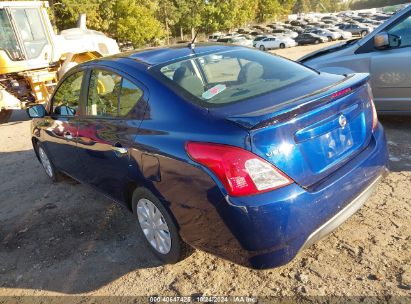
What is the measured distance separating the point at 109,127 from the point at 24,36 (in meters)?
9.20

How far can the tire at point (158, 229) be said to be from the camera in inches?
110

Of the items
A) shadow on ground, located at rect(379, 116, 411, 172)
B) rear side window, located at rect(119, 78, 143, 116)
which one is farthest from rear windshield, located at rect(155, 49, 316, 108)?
shadow on ground, located at rect(379, 116, 411, 172)

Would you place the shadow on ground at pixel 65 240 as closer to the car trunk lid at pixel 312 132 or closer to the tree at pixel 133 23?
the car trunk lid at pixel 312 132

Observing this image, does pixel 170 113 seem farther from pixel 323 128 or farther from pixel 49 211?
pixel 49 211

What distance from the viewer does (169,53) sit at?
3352 mm

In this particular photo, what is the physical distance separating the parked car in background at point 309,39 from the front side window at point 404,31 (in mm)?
34898

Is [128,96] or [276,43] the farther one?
[276,43]

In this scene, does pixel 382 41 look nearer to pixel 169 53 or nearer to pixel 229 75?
pixel 229 75

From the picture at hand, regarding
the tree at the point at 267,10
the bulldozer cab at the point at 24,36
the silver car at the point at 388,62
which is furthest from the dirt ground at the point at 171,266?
the tree at the point at 267,10

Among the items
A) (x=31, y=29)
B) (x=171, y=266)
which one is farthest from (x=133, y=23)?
(x=171, y=266)

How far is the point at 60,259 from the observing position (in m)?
3.37

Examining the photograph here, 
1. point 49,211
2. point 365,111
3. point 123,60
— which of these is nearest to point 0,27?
point 49,211

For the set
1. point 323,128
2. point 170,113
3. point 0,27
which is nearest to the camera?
point 323,128

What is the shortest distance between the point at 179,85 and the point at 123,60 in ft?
2.56
